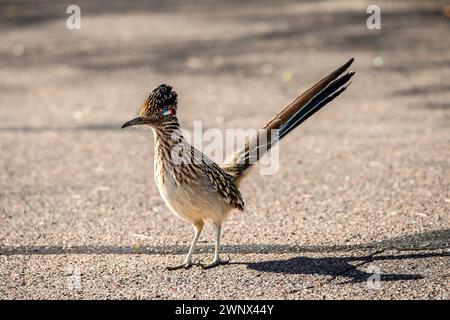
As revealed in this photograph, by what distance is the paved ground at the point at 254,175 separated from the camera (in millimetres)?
5500

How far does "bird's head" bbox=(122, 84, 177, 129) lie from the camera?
17.7 ft

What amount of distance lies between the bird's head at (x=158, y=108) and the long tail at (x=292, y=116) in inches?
33.9

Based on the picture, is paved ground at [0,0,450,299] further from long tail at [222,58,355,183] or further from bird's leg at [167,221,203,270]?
long tail at [222,58,355,183]

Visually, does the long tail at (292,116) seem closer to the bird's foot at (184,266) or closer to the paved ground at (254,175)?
the paved ground at (254,175)

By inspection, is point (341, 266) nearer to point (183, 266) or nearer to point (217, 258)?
point (217, 258)

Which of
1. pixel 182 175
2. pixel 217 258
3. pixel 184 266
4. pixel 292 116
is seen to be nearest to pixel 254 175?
pixel 292 116

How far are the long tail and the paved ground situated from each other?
618mm

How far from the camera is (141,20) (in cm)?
1778

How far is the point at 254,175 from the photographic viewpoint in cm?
810

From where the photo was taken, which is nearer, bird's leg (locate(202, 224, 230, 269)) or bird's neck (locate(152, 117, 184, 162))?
bird's neck (locate(152, 117, 184, 162))

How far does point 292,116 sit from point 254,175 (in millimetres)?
2134

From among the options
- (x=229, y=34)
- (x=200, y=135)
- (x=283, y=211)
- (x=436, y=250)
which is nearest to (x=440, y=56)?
(x=229, y=34)

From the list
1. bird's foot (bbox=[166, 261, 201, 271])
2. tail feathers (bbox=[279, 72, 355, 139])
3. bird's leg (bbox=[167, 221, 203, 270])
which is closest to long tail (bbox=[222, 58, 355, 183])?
tail feathers (bbox=[279, 72, 355, 139])
